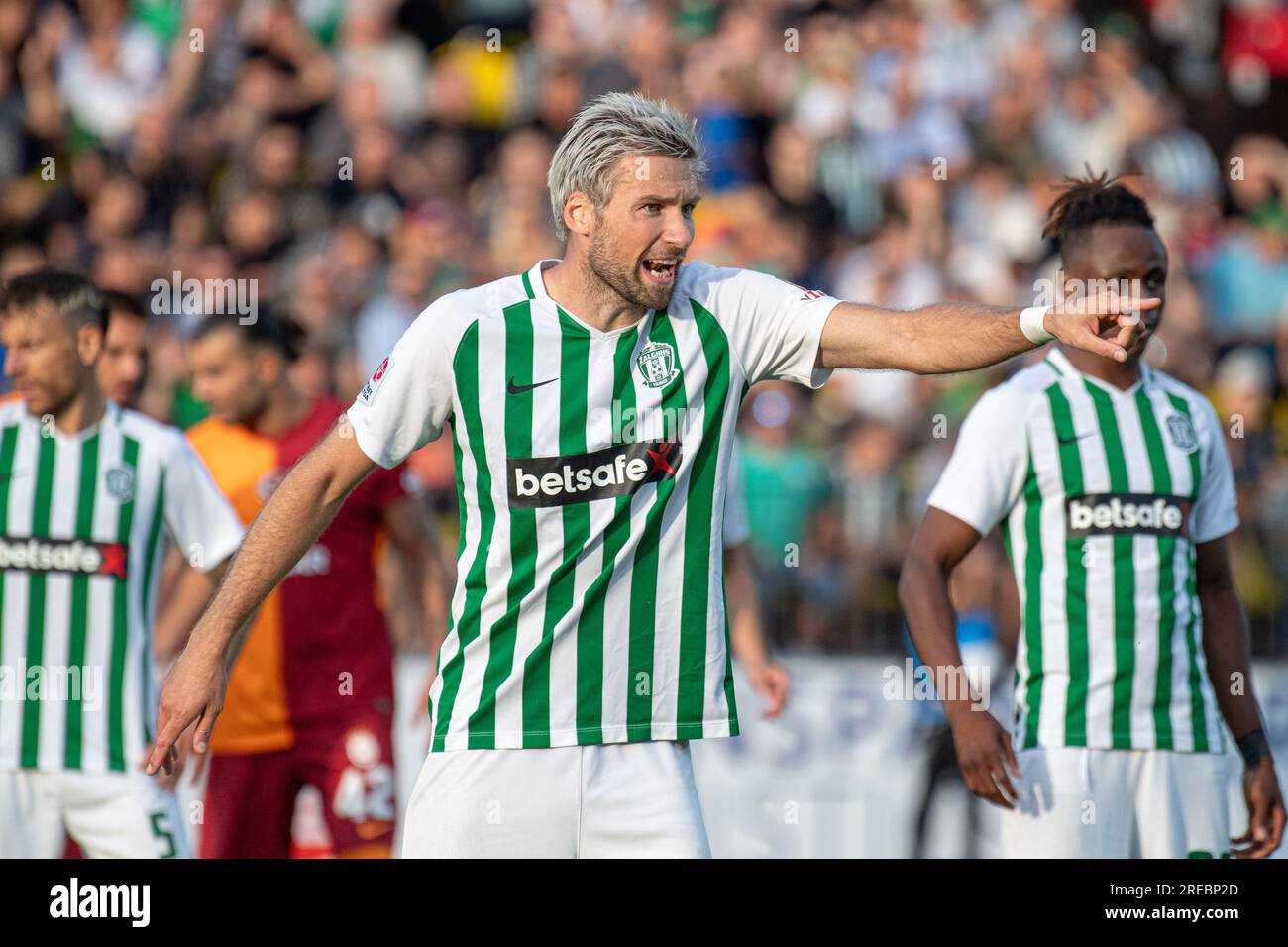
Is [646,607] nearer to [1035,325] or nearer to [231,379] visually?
[1035,325]

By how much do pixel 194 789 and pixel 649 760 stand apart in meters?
4.27

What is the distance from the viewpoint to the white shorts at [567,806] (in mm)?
4223

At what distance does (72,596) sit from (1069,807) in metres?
3.26

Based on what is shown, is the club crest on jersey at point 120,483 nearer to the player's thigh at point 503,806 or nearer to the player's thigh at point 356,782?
the player's thigh at point 356,782

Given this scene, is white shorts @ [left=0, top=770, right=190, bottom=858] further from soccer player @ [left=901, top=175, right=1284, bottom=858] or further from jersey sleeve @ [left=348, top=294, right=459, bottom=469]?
soccer player @ [left=901, top=175, right=1284, bottom=858]

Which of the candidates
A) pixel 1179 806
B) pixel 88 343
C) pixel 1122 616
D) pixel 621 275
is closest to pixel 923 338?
pixel 621 275

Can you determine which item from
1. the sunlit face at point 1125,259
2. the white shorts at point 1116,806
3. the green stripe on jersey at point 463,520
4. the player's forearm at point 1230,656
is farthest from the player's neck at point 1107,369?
the green stripe on jersey at point 463,520

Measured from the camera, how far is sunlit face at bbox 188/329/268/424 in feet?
23.3

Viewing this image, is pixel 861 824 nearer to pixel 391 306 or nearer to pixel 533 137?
pixel 391 306

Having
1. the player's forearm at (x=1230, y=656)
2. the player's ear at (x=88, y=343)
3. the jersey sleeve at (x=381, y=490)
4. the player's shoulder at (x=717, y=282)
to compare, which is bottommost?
the player's forearm at (x=1230, y=656)

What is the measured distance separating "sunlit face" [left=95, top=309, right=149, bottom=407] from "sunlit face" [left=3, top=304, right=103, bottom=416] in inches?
39.7

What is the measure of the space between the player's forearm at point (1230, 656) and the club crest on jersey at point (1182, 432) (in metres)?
0.46

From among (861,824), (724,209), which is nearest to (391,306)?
(724,209)

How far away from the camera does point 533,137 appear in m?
11.9
